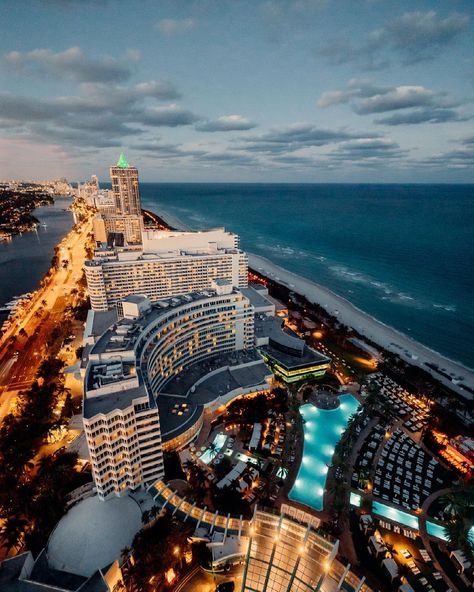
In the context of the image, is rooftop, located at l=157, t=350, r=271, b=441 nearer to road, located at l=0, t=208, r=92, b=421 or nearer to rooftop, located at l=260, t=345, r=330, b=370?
rooftop, located at l=260, t=345, r=330, b=370

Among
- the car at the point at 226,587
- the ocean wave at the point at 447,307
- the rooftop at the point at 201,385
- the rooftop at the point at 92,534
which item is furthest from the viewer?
the ocean wave at the point at 447,307

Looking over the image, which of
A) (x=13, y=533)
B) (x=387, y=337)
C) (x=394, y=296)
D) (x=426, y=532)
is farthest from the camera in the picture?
(x=394, y=296)

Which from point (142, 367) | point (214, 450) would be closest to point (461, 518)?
point (214, 450)

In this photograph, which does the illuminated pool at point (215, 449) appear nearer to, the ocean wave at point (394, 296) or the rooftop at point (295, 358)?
the rooftop at point (295, 358)

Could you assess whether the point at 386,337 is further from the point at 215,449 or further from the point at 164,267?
the point at 164,267

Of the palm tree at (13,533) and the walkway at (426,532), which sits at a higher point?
the palm tree at (13,533)

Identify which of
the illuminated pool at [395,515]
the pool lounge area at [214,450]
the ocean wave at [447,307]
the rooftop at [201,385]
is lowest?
the illuminated pool at [395,515]

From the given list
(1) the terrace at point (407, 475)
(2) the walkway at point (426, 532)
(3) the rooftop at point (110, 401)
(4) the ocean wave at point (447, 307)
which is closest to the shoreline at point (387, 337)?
(4) the ocean wave at point (447, 307)
